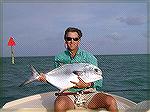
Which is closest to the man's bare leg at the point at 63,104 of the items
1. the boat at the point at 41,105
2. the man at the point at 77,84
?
the man at the point at 77,84

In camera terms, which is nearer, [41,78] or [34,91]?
[41,78]

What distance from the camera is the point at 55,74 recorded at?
415 centimetres

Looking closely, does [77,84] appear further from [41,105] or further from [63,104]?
[41,105]

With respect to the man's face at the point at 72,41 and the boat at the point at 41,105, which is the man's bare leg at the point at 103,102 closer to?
the boat at the point at 41,105

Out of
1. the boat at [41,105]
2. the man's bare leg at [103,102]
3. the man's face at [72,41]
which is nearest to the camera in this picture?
the man's bare leg at [103,102]

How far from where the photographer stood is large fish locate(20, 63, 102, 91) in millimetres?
4040

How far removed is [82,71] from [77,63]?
0.14 m

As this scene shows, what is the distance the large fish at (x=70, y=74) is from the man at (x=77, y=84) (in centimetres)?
7

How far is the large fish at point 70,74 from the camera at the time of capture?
4040mm

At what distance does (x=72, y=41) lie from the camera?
4199mm

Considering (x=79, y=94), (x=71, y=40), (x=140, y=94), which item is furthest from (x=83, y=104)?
(x=140, y=94)

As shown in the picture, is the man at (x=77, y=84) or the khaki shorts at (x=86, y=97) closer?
the man at (x=77, y=84)

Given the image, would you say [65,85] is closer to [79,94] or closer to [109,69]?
[79,94]

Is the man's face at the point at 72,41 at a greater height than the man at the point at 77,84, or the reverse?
the man's face at the point at 72,41
